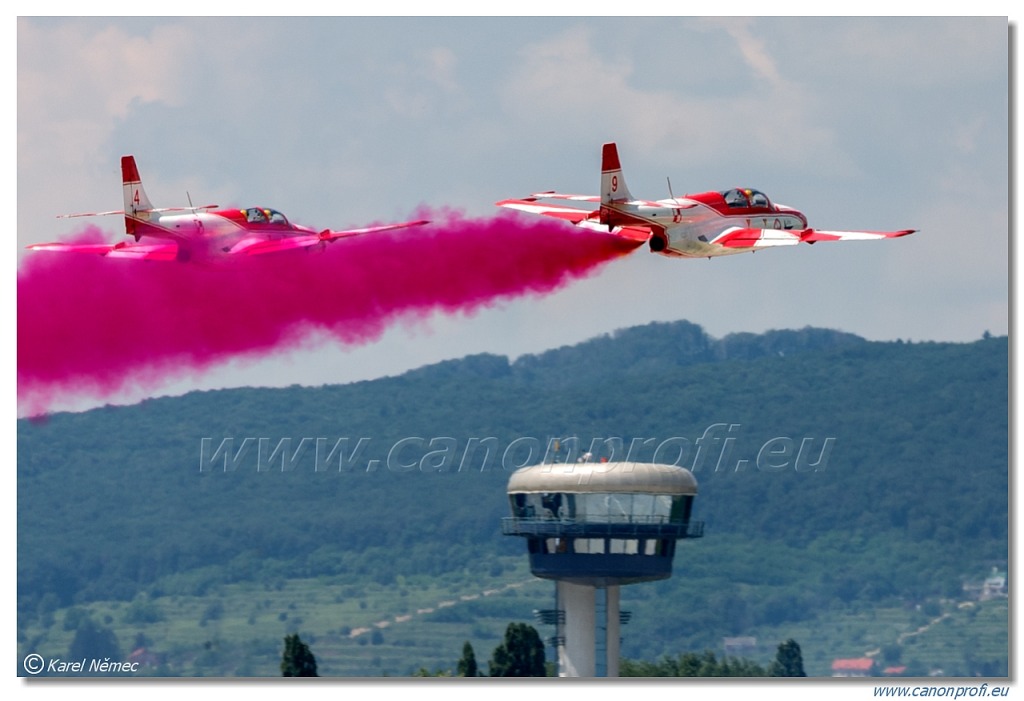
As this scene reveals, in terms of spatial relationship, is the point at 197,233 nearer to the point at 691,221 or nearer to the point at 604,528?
the point at 691,221

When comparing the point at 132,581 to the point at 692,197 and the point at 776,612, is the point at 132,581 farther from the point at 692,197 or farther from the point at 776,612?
the point at 692,197

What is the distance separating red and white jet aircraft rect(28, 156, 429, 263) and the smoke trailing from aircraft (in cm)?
509

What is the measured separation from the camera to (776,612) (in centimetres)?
Answer: 19250

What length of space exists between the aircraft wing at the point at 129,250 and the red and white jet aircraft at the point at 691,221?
11805mm

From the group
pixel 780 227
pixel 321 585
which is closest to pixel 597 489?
pixel 780 227

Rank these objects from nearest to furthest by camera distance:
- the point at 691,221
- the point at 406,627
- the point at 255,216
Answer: the point at 691,221 < the point at 255,216 < the point at 406,627

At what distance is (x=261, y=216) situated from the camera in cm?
7075

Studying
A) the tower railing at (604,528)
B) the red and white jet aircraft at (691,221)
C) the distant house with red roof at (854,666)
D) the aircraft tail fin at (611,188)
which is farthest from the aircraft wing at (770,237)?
the distant house with red roof at (854,666)

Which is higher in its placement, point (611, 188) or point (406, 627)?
point (611, 188)

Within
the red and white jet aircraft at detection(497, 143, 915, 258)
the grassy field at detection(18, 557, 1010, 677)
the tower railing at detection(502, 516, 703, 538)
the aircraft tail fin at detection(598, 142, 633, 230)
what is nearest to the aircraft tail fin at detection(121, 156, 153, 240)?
the red and white jet aircraft at detection(497, 143, 915, 258)

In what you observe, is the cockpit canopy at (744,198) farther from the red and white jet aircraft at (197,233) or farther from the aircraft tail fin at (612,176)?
the red and white jet aircraft at (197,233)

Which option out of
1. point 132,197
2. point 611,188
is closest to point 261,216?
point 132,197

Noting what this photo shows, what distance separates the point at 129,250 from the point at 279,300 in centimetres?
1023

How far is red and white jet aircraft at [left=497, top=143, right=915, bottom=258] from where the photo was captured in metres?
66.7
